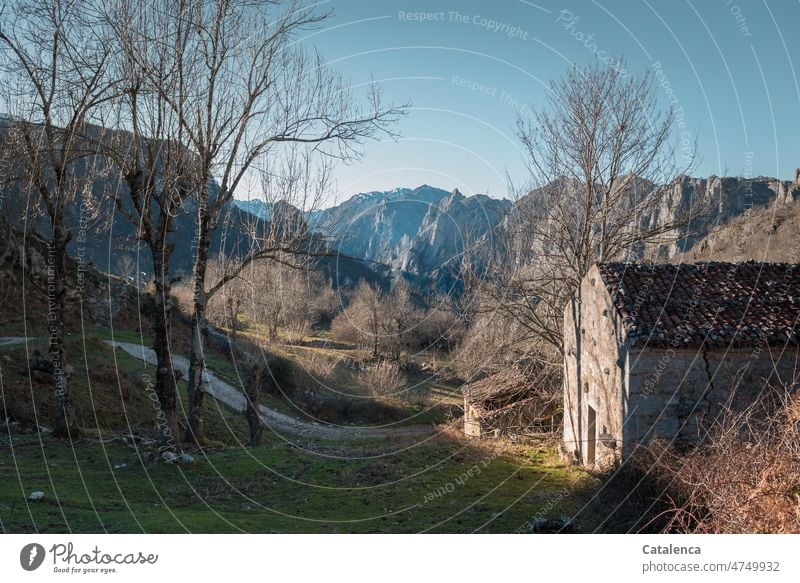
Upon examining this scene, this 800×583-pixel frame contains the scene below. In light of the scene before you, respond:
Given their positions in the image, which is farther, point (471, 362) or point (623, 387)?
point (471, 362)

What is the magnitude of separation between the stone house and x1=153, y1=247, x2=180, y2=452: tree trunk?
981 cm

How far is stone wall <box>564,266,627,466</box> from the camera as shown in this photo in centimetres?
1300

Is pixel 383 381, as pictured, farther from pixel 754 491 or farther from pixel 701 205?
pixel 754 491

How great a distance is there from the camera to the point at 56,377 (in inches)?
605

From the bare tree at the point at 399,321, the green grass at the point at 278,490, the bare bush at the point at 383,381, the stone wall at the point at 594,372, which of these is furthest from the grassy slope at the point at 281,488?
the bare tree at the point at 399,321

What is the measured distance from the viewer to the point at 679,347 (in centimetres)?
1220

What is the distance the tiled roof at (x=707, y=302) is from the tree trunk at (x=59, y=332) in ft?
43.2

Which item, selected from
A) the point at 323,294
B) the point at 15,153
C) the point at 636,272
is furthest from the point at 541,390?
the point at 323,294

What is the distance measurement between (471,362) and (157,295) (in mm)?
14972

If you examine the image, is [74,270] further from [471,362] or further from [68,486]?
[68,486]

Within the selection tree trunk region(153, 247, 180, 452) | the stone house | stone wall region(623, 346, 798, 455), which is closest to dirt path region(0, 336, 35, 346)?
tree trunk region(153, 247, 180, 452)

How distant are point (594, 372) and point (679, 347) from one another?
2703 millimetres

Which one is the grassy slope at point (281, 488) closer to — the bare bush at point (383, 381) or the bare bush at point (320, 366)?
the bare bush at point (383, 381)

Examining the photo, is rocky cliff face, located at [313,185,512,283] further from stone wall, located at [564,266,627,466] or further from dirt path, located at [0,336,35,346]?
dirt path, located at [0,336,35,346]
